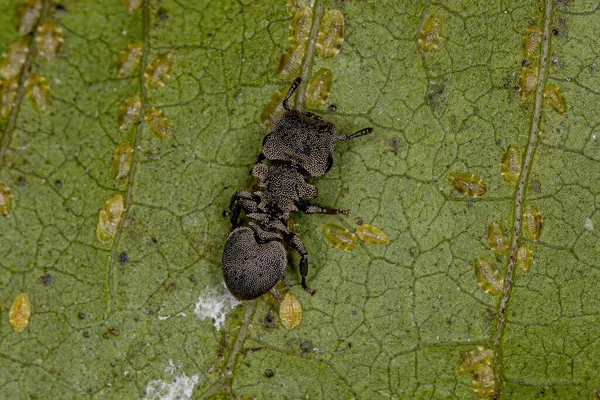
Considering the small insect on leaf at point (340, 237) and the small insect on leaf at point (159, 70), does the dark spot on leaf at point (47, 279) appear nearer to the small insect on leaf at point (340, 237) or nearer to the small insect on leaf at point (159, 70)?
the small insect on leaf at point (159, 70)

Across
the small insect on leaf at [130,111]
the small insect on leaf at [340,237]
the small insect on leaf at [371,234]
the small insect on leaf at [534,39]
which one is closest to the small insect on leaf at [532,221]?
the small insect on leaf at [371,234]

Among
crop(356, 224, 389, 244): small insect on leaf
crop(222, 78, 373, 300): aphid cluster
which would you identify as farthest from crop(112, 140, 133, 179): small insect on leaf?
crop(356, 224, 389, 244): small insect on leaf

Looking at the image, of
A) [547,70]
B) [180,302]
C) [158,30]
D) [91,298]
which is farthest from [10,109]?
[547,70]

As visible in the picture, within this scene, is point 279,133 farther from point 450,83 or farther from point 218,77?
point 450,83

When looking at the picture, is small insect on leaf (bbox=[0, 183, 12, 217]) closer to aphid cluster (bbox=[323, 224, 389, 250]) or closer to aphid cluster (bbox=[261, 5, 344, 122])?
aphid cluster (bbox=[261, 5, 344, 122])

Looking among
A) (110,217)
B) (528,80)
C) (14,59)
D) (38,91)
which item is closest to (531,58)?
(528,80)

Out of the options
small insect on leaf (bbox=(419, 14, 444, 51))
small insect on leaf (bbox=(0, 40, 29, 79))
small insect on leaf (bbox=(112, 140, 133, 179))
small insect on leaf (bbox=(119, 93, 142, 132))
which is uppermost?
small insect on leaf (bbox=(419, 14, 444, 51))
